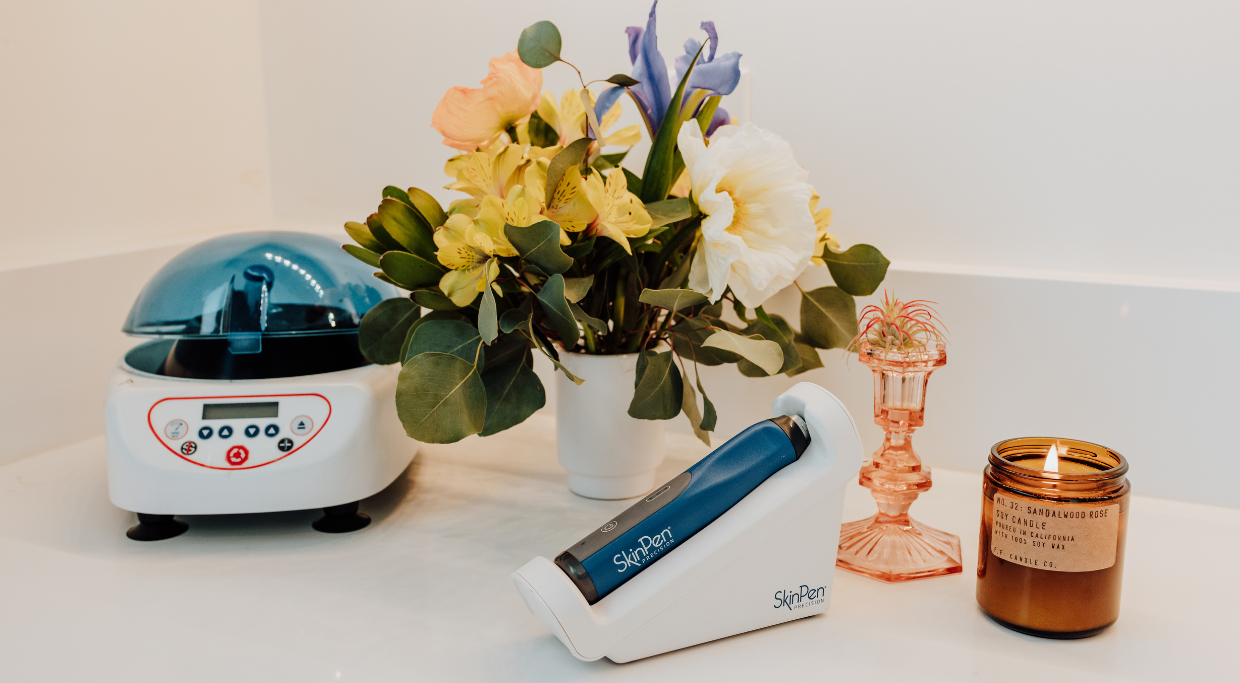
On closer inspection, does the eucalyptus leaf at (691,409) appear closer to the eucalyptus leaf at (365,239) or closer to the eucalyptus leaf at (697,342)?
the eucalyptus leaf at (697,342)

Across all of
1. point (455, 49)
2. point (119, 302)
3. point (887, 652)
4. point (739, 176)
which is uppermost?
point (455, 49)

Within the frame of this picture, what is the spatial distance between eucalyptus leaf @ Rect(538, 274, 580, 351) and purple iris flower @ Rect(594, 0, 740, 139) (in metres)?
0.16

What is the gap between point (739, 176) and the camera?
0.62 meters

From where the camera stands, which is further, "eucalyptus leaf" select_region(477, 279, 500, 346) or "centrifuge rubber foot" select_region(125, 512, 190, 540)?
"centrifuge rubber foot" select_region(125, 512, 190, 540)

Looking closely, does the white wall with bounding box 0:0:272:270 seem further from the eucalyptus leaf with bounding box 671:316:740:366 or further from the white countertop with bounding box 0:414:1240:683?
the eucalyptus leaf with bounding box 671:316:740:366

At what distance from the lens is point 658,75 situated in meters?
0.66

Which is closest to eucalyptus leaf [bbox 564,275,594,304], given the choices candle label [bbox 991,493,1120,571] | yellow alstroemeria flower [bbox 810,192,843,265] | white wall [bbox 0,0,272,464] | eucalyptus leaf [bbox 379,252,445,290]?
eucalyptus leaf [bbox 379,252,445,290]

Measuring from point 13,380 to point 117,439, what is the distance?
0.91 ft

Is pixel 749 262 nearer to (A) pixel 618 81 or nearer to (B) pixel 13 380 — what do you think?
(A) pixel 618 81

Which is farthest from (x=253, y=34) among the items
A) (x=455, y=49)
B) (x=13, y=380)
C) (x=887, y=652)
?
(x=887, y=652)

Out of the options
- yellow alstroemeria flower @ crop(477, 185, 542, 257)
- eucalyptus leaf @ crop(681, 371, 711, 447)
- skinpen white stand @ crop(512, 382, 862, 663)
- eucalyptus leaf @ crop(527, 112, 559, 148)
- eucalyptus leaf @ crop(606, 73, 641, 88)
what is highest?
eucalyptus leaf @ crop(606, 73, 641, 88)

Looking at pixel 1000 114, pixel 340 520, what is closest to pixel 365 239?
pixel 340 520

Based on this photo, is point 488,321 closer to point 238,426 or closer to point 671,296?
point 671,296

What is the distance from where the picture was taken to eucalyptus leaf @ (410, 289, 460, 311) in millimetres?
670
